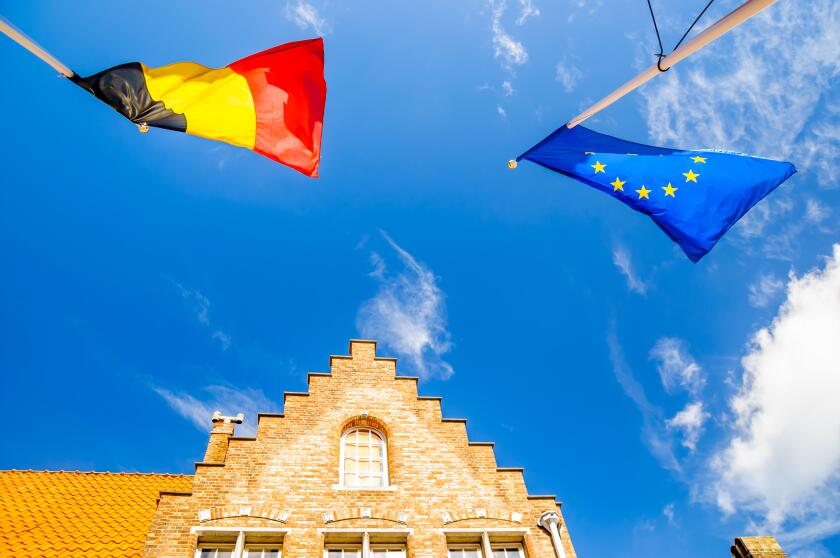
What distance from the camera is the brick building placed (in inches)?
388

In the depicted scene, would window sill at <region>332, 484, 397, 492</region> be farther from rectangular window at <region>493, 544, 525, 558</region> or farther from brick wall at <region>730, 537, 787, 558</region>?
brick wall at <region>730, 537, 787, 558</region>

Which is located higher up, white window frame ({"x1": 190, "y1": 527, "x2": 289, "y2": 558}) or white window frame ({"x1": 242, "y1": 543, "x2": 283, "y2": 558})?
white window frame ({"x1": 190, "y1": 527, "x2": 289, "y2": 558})

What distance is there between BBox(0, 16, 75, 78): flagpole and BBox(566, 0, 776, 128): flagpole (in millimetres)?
8334

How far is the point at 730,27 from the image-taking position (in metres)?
7.25

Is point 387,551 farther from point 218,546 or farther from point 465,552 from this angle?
point 218,546

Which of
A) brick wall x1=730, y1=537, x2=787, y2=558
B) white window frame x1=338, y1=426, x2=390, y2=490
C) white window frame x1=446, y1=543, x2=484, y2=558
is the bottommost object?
brick wall x1=730, y1=537, x2=787, y2=558

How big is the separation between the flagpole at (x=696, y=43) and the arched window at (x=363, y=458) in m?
8.50

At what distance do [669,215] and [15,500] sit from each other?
15311 millimetres

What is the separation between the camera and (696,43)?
758 centimetres

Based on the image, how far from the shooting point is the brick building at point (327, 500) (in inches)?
388

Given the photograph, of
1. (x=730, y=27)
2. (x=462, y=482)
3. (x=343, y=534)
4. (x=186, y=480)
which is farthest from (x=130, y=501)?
(x=730, y=27)

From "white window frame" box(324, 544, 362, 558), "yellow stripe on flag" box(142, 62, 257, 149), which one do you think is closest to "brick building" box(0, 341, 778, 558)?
"white window frame" box(324, 544, 362, 558)

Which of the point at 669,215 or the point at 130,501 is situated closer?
the point at 669,215

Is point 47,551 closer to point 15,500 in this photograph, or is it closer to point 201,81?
point 15,500
